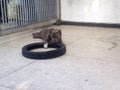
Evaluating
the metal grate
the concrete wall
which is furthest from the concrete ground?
the concrete wall

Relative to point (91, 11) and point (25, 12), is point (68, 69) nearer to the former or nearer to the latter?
point (25, 12)

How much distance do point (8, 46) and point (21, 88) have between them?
5.88 feet

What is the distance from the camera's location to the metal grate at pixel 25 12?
15.1ft

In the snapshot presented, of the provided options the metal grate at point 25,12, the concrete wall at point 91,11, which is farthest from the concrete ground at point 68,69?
the concrete wall at point 91,11

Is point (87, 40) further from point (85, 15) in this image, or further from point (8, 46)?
point (85, 15)

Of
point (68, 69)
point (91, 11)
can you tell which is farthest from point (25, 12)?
point (68, 69)

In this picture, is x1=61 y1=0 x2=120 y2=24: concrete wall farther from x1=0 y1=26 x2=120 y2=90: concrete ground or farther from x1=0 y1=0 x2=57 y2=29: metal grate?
x1=0 y1=26 x2=120 y2=90: concrete ground

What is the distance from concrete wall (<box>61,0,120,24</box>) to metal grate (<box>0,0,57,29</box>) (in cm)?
40

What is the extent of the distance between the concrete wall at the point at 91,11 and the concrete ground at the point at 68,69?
6.24 ft

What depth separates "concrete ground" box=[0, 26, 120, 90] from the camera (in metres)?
2.13

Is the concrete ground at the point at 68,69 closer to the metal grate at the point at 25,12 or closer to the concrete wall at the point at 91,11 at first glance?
the metal grate at the point at 25,12

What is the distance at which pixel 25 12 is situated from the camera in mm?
5098

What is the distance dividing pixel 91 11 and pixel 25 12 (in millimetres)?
1934

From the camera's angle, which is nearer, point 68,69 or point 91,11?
point 68,69
